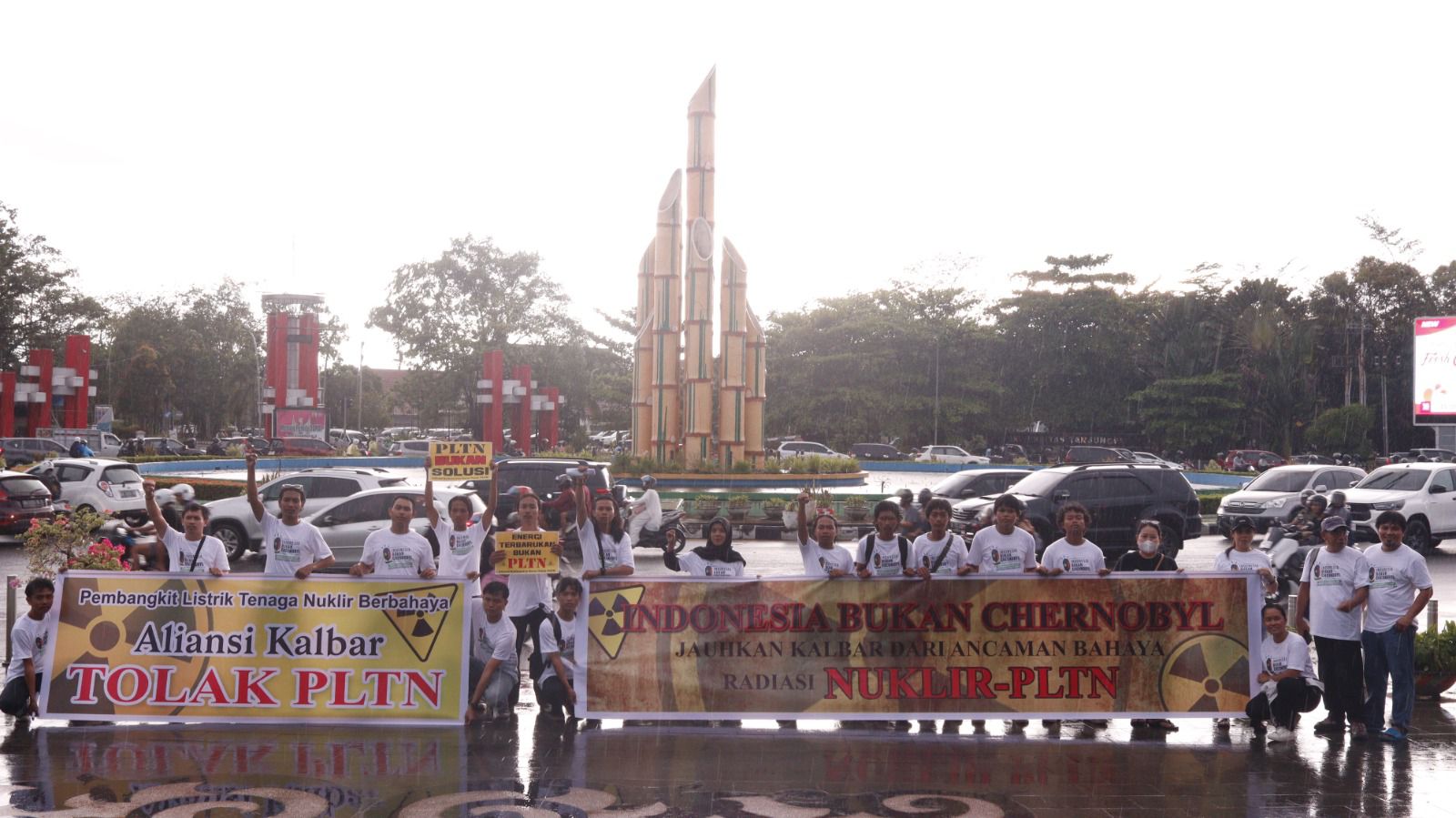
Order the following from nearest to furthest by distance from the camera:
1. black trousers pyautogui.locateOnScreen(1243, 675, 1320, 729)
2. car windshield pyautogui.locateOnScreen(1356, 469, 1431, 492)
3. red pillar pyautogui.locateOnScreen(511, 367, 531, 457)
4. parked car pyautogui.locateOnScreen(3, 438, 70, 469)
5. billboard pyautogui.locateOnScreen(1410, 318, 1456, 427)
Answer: black trousers pyautogui.locateOnScreen(1243, 675, 1320, 729) → car windshield pyautogui.locateOnScreen(1356, 469, 1431, 492) → billboard pyautogui.locateOnScreen(1410, 318, 1456, 427) → parked car pyautogui.locateOnScreen(3, 438, 70, 469) → red pillar pyautogui.locateOnScreen(511, 367, 531, 457)

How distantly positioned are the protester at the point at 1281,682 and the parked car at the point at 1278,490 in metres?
13.9

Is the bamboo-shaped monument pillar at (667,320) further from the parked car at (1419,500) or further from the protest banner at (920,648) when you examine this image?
the protest banner at (920,648)

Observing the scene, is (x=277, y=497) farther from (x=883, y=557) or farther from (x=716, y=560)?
(x=883, y=557)

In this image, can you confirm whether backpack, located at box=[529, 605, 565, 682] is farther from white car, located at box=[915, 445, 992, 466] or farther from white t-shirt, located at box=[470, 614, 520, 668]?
white car, located at box=[915, 445, 992, 466]

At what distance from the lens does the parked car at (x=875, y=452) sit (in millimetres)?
56719

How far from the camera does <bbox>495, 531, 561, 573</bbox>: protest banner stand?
29.0 ft


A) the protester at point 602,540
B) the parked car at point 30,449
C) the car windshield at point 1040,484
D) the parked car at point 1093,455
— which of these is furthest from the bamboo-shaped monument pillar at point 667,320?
the protester at point 602,540

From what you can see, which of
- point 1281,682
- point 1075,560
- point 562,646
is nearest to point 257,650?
point 562,646

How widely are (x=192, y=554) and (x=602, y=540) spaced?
302cm

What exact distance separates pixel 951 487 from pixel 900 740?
48.3 ft

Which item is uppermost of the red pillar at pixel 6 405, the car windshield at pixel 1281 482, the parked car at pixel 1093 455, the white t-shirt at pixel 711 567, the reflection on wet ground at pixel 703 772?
the red pillar at pixel 6 405

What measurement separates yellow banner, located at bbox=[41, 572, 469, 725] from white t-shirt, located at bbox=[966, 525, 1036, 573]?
149 inches

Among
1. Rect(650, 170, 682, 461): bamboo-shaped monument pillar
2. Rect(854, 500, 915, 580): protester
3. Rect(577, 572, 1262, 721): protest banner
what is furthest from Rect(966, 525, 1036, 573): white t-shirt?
Rect(650, 170, 682, 461): bamboo-shaped monument pillar

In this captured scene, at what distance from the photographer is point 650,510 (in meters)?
18.8
